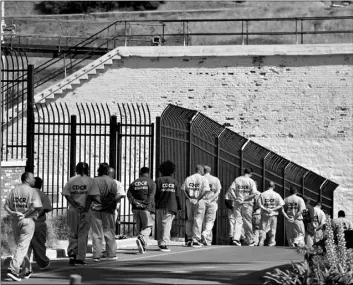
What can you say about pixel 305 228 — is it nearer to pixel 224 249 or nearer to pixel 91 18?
pixel 224 249

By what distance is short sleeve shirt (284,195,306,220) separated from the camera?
2388 centimetres

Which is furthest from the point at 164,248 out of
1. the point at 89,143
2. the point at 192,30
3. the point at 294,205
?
the point at 192,30

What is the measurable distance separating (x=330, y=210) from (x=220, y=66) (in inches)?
225

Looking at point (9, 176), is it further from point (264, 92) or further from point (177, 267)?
point (264, 92)

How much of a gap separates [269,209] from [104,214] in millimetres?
6292

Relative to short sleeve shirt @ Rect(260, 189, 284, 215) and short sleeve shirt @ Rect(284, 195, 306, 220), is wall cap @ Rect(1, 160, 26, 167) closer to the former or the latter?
short sleeve shirt @ Rect(260, 189, 284, 215)

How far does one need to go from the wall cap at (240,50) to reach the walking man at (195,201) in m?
12.8

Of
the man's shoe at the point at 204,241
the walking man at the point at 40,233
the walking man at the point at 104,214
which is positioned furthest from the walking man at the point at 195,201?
the walking man at the point at 40,233

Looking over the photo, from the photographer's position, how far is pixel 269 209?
2380cm

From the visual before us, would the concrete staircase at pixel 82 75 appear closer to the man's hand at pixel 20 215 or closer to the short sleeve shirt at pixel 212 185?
the short sleeve shirt at pixel 212 185

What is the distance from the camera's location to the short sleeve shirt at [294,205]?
23875 millimetres

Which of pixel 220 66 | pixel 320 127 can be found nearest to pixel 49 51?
pixel 220 66

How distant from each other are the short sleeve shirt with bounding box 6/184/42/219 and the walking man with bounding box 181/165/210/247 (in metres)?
6.12

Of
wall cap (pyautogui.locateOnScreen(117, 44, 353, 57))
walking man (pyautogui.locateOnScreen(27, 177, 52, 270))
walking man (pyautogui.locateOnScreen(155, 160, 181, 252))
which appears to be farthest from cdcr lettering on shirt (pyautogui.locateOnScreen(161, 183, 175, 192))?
wall cap (pyautogui.locateOnScreen(117, 44, 353, 57))
